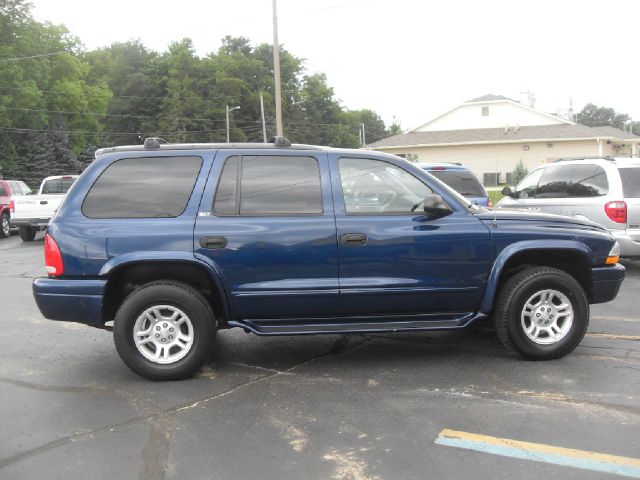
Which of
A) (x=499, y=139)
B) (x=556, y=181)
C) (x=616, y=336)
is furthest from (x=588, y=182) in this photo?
(x=499, y=139)

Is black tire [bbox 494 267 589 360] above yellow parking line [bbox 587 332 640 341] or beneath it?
above

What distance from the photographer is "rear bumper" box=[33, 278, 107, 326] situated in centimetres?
466

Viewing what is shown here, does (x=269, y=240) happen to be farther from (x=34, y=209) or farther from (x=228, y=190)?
(x=34, y=209)

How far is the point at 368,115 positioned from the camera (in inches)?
4690

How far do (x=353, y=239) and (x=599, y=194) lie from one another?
5.42 meters

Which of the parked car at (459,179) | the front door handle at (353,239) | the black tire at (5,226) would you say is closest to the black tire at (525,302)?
the front door handle at (353,239)

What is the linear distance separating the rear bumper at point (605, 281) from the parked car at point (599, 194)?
10.1 ft

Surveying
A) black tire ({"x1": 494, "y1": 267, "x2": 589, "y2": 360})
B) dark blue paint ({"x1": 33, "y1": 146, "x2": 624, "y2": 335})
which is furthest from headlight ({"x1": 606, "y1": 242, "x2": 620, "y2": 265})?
black tire ({"x1": 494, "y1": 267, "x2": 589, "y2": 360})

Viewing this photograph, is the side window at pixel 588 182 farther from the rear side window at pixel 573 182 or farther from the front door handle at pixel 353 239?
the front door handle at pixel 353 239

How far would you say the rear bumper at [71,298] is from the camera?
4656 millimetres

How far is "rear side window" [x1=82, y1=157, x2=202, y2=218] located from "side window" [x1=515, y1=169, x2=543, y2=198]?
21.2ft

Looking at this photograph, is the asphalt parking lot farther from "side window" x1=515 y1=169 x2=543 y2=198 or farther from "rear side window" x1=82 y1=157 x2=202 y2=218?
"side window" x1=515 y1=169 x2=543 y2=198

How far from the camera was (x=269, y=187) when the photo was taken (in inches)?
193

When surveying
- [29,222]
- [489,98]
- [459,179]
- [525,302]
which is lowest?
[525,302]
